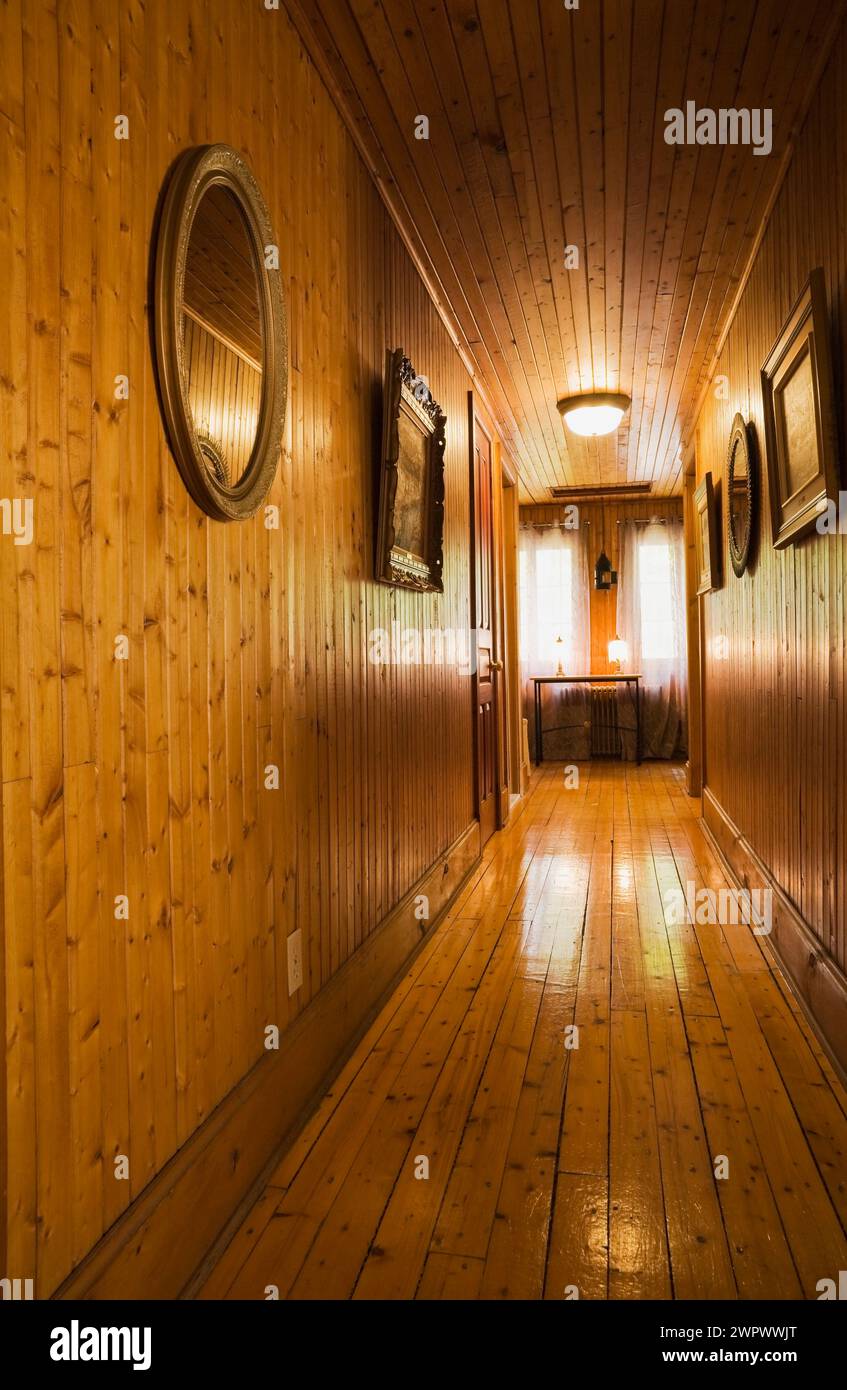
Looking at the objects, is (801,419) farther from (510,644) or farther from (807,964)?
(510,644)

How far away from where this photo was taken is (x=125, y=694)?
1.47m

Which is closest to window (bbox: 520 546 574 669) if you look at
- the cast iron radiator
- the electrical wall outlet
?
the cast iron radiator

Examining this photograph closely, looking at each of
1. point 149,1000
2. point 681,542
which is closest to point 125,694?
point 149,1000

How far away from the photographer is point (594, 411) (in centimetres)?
593

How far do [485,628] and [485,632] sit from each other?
0.03m

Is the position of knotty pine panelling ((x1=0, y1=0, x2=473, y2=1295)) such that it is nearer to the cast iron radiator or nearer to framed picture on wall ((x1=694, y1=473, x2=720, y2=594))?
framed picture on wall ((x1=694, y1=473, x2=720, y2=594))

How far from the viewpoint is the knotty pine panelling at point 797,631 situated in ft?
8.30

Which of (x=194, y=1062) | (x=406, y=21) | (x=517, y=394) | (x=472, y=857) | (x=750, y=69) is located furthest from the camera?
(x=517, y=394)

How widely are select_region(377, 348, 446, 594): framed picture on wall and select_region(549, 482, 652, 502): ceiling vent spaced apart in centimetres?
554

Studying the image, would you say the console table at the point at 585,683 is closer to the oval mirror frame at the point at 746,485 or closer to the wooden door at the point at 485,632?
the wooden door at the point at 485,632

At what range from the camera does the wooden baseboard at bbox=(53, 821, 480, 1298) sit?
143cm
